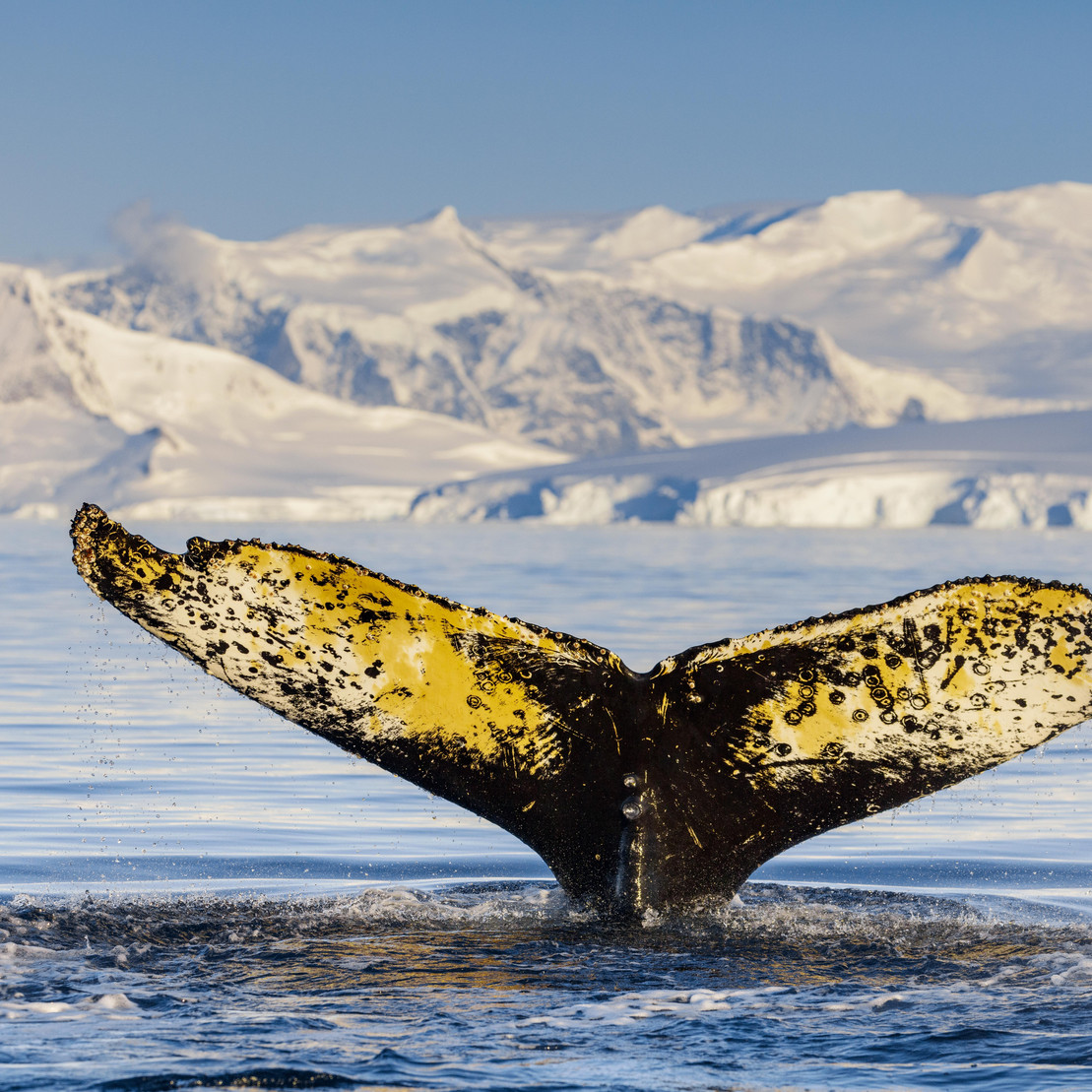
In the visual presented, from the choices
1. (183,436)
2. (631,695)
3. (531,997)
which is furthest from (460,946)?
(183,436)

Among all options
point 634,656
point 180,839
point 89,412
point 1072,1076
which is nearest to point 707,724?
point 1072,1076

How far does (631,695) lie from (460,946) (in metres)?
1.06

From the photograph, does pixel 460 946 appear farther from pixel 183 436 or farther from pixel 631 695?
pixel 183 436

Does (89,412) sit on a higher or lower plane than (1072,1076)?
higher

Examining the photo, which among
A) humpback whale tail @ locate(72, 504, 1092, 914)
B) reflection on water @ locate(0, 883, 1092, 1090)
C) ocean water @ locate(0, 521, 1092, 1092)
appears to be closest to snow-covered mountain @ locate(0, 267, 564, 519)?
ocean water @ locate(0, 521, 1092, 1092)

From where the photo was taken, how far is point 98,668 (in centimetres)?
1573

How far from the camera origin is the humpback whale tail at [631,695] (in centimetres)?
423

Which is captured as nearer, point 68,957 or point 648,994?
point 648,994

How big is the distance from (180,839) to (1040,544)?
50.0 m

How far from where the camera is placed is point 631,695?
4.56 meters

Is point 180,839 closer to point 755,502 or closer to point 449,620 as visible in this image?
point 449,620

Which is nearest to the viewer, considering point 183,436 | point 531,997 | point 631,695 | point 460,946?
point 531,997

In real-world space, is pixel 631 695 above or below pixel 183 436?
below

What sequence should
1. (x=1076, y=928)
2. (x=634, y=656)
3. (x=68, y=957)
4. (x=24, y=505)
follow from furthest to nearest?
(x=24, y=505), (x=634, y=656), (x=1076, y=928), (x=68, y=957)
